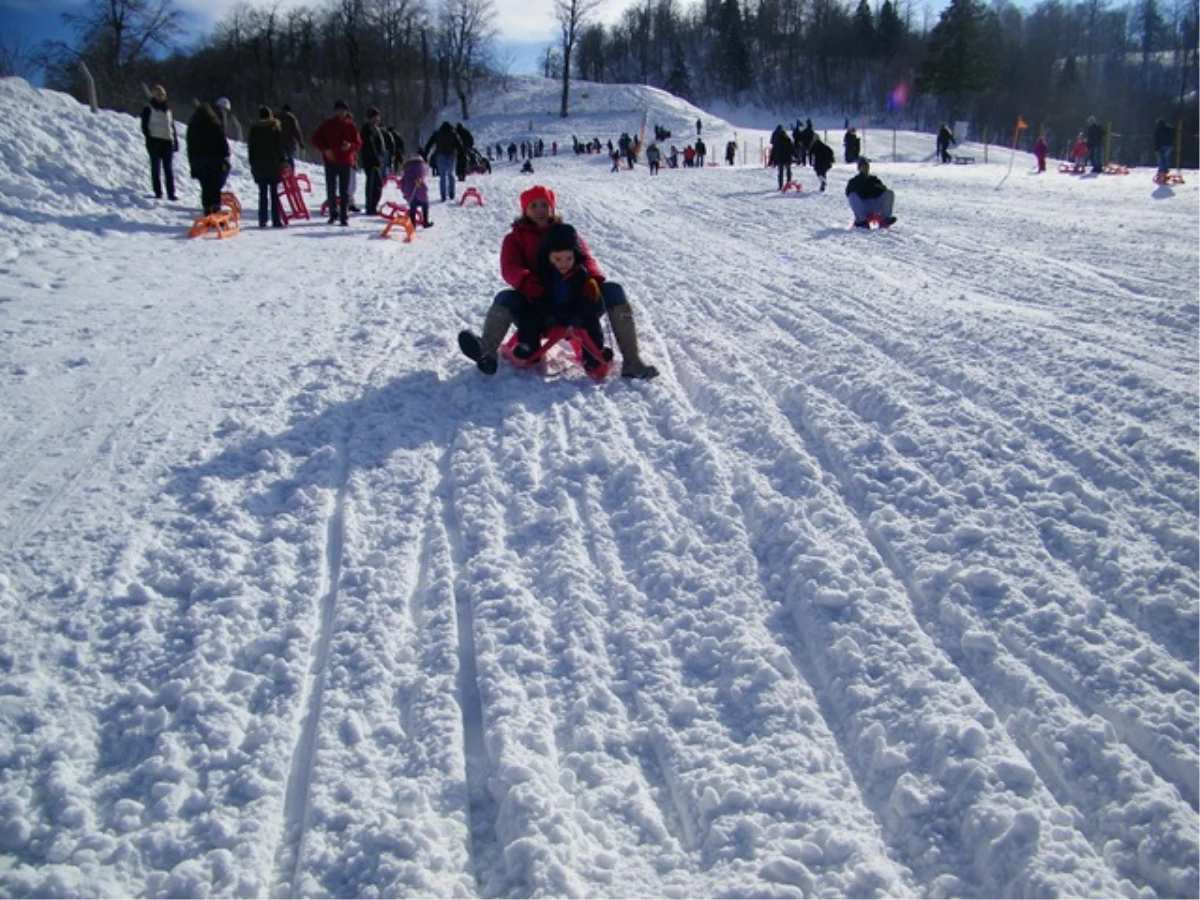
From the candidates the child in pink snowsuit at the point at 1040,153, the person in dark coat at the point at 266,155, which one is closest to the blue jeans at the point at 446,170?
the person in dark coat at the point at 266,155

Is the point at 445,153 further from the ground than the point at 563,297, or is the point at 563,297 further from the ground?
the point at 445,153

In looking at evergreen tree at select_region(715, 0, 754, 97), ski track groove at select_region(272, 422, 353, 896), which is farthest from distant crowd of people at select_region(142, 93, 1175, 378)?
evergreen tree at select_region(715, 0, 754, 97)

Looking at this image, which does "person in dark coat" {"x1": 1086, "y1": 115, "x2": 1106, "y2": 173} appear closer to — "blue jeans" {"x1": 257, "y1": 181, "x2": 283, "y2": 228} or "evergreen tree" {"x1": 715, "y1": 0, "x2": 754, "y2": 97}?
"blue jeans" {"x1": 257, "y1": 181, "x2": 283, "y2": 228}

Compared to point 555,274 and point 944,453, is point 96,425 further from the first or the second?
point 944,453

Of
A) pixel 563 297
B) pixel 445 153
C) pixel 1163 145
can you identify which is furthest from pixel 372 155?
pixel 1163 145

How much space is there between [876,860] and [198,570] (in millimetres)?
2492

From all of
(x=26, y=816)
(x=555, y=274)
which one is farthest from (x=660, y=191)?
(x=26, y=816)

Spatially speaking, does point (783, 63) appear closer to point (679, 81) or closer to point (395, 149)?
point (679, 81)

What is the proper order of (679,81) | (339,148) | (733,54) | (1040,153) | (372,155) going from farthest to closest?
(679,81) → (733,54) → (1040,153) → (372,155) → (339,148)

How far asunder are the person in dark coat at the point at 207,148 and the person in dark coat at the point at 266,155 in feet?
1.23

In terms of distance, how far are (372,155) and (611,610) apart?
1167 cm

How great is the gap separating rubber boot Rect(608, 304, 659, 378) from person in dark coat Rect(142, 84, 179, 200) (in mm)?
8998

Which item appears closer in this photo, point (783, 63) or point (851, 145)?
point (851, 145)

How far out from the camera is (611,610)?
2812 millimetres
